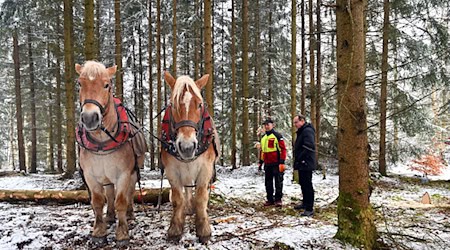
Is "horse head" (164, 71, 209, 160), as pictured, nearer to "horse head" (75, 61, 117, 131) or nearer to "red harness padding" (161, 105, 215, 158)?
"red harness padding" (161, 105, 215, 158)

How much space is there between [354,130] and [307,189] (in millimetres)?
2611

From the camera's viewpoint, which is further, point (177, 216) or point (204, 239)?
point (177, 216)

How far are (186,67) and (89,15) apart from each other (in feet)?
50.3

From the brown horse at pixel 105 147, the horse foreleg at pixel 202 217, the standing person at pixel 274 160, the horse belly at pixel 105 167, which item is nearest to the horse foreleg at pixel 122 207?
the brown horse at pixel 105 147

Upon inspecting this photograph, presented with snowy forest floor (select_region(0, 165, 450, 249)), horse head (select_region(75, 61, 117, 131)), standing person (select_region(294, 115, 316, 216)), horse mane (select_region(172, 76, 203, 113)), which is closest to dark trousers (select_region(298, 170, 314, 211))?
standing person (select_region(294, 115, 316, 216))

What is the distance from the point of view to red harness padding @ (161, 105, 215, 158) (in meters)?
4.04

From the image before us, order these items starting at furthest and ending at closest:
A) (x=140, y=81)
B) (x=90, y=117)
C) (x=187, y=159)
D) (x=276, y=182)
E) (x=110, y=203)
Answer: (x=140, y=81)
(x=276, y=182)
(x=110, y=203)
(x=187, y=159)
(x=90, y=117)

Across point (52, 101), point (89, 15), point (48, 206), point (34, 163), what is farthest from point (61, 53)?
point (48, 206)

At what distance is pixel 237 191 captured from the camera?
28.5ft

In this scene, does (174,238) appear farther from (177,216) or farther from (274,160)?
(274,160)

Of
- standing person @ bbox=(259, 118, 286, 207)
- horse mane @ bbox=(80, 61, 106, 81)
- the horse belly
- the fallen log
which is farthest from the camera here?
standing person @ bbox=(259, 118, 286, 207)

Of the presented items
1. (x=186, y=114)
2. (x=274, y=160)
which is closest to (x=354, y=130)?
(x=186, y=114)

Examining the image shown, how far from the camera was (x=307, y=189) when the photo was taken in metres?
6.03

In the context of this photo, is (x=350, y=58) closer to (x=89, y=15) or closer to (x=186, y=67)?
(x=89, y=15)
